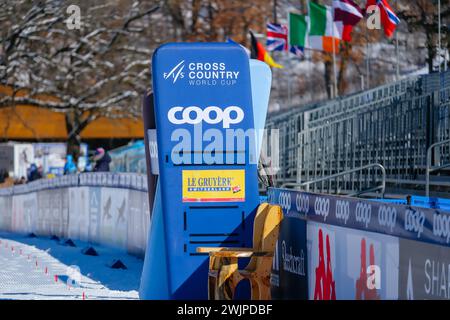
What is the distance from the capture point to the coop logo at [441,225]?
730 centimetres

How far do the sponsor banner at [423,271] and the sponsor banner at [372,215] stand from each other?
72 mm

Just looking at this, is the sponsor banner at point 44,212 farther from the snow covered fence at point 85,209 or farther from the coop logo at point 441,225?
the coop logo at point 441,225

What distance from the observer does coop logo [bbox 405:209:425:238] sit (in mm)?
7734

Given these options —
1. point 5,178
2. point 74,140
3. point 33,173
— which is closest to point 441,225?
point 33,173

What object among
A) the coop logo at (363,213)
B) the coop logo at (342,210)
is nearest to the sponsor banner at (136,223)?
the coop logo at (342,210)

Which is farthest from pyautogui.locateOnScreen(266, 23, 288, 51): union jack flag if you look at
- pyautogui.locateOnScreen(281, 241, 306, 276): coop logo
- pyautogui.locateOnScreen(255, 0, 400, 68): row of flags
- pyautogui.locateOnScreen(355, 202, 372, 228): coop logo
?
pyautogui.locateOnScreen(355, 202, 372, 228): coop logo

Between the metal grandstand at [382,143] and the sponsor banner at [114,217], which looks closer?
the metal grandstand at [382,143]

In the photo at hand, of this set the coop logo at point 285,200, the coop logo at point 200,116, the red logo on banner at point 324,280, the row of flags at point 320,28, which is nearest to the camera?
the red logo on banner at point 324,280

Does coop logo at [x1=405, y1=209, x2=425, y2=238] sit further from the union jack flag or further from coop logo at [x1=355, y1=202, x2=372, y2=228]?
the union jack flag

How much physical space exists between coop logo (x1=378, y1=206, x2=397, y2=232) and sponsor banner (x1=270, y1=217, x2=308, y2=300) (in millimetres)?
2003

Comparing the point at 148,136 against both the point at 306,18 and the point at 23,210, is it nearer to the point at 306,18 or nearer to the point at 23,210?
the point at 23,210

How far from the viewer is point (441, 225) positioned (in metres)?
7.41

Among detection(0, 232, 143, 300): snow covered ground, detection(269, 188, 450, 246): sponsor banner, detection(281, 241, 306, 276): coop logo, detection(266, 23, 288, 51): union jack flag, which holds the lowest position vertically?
detection(0, 232, 143, 300): snow covered ground

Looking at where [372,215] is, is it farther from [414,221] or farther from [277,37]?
[277,37]
